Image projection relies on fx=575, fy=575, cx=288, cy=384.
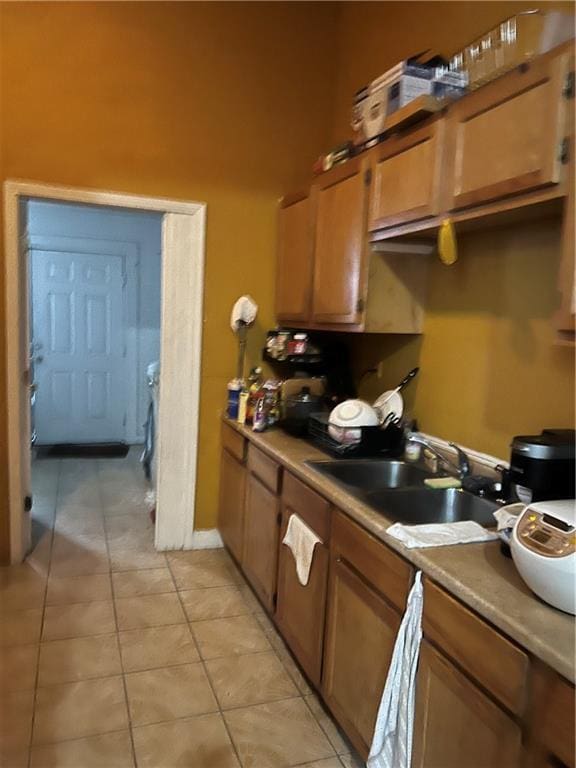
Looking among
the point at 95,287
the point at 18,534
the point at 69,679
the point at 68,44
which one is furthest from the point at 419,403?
the point at 95,287

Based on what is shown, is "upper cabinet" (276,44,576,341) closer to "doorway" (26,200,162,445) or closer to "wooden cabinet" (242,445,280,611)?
"wooden cabinet" (242,445,280,611)

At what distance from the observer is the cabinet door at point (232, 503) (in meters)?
2.95

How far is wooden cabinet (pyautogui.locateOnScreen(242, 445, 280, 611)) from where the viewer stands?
8.11ft

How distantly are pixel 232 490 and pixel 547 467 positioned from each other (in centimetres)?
189

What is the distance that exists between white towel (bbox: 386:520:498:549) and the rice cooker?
26 cm

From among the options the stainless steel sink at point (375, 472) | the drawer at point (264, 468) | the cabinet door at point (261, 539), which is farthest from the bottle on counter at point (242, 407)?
the stainless steel sink at point (375, 472)

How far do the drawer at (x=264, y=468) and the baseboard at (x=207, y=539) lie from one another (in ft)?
2.74

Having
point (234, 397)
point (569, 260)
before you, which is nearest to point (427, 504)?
point (569, 260)

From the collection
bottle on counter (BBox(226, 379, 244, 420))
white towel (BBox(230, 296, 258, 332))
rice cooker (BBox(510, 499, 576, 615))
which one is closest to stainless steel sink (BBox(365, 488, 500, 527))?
rice cooker (BBox(510, 499, 576, 615))

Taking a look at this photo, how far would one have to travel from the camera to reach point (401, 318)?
2506 millimetres

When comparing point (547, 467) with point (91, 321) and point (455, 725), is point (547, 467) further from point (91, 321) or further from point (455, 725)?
point (91, 321)

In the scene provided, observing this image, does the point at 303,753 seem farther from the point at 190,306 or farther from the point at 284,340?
the point at 190,306

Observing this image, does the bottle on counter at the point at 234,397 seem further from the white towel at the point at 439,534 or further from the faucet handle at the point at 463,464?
the white towel at the point at 439,534

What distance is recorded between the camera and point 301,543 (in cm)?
213
